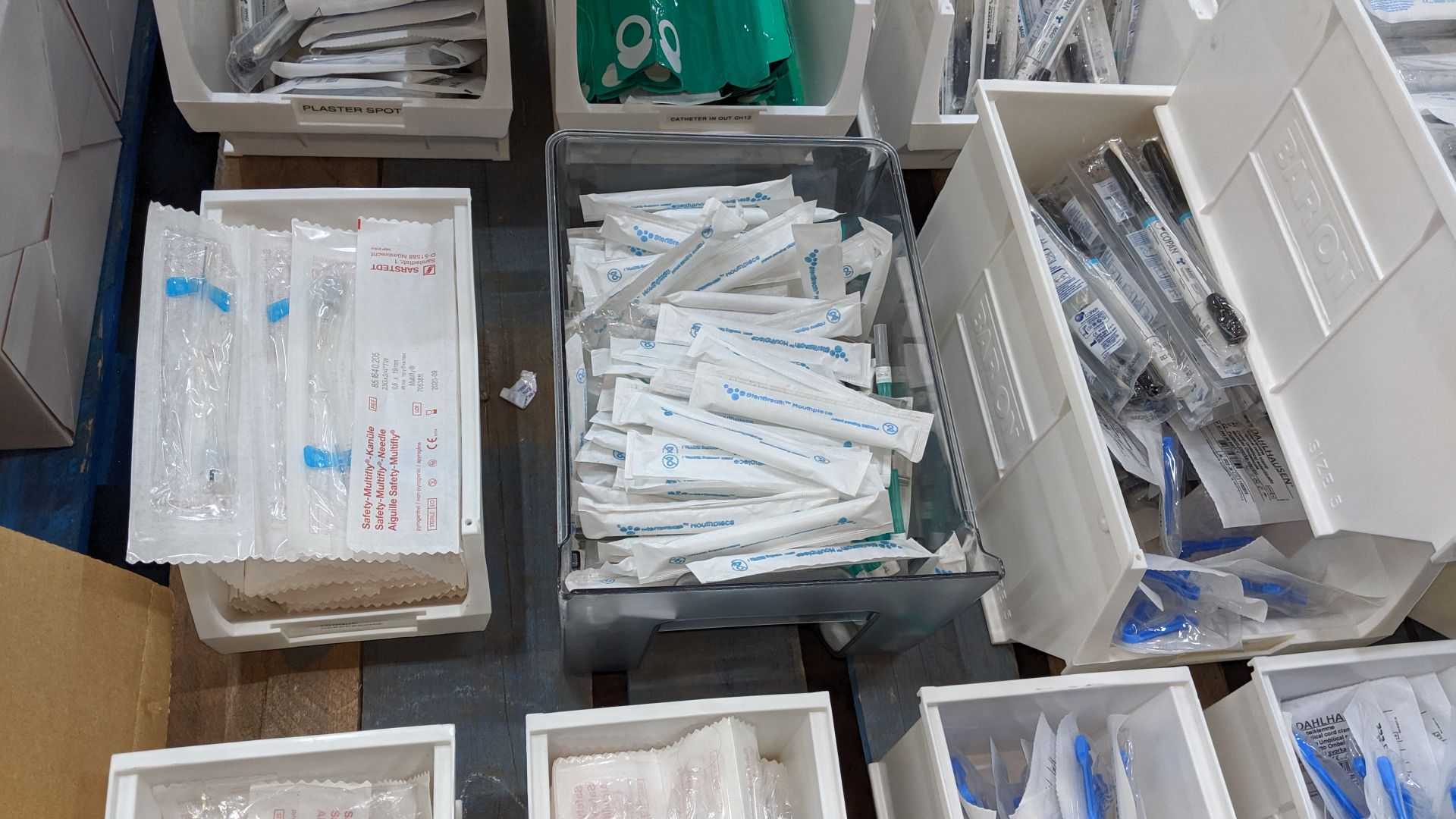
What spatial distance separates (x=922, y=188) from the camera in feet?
5.07

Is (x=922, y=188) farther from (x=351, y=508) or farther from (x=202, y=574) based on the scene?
(x=202, y=574)

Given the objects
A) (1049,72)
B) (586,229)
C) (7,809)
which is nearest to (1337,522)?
(1049,72)

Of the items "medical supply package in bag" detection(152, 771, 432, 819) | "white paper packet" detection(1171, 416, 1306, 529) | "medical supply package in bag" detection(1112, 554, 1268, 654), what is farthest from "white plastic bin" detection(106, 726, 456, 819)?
"white paper packet" detection(1171, 416, 1306, 529)

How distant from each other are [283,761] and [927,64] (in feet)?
3.34

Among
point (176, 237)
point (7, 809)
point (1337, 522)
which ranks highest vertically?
point (176, 237)

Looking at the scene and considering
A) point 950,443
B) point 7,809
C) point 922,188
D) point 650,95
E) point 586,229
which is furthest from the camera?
point 922,188

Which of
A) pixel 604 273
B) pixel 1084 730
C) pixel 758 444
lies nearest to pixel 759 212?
pixel 604 273

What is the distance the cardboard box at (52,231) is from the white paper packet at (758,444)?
60 centimetres

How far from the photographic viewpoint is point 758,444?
109 cm

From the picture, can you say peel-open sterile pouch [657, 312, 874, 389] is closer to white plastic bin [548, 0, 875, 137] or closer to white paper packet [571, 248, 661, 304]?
white paper packet [571, 248, 661, 304]

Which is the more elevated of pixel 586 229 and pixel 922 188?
pixel 922 188

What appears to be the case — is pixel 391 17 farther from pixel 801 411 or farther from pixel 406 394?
pixel 801 411

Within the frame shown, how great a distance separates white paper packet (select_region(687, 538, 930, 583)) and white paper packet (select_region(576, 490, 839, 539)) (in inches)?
1.6

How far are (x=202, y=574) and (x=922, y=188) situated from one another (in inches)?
40.3
